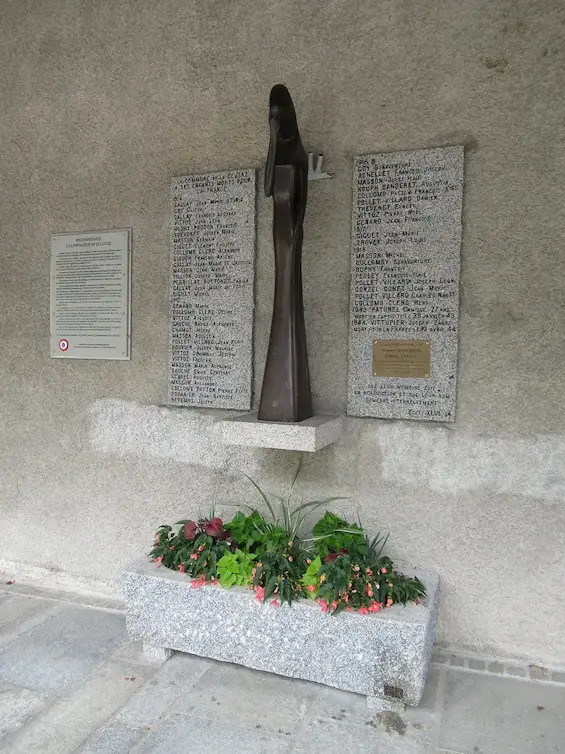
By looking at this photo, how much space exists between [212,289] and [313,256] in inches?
20.4

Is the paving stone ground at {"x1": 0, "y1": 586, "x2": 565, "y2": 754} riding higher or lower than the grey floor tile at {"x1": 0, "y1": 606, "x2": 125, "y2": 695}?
higher

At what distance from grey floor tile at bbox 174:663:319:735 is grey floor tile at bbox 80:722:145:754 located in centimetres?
18

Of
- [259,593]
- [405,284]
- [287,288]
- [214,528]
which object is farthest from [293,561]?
[405,284]

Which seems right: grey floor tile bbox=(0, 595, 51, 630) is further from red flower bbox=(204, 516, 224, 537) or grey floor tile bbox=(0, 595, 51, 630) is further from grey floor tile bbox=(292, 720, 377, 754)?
grey floor tile bbox=(292, 720, 377, 754)

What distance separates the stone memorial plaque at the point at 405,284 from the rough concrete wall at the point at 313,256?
70 millimetres

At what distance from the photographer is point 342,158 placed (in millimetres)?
2375

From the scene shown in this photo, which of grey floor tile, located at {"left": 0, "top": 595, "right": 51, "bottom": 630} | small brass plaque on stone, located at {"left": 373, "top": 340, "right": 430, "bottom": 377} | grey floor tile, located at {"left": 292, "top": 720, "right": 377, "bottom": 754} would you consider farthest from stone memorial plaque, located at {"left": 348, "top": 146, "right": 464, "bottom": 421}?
grey floor tile, located at {"left": 0, "top": 595, "right": 51, "bottom": 630}

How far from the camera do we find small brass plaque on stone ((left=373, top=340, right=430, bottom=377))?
225cm

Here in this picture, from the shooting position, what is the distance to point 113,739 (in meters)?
1.70

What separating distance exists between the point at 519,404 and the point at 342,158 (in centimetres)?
130

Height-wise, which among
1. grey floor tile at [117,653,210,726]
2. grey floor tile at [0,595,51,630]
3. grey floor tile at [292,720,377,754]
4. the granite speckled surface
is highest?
the granite speckled surface

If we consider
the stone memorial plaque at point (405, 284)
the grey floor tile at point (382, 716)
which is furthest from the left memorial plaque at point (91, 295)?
the grey floor tile at point (382, 716)

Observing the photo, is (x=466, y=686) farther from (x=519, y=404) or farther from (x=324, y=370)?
(x=324, y=370)

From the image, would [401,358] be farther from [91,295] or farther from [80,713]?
[80,713]
